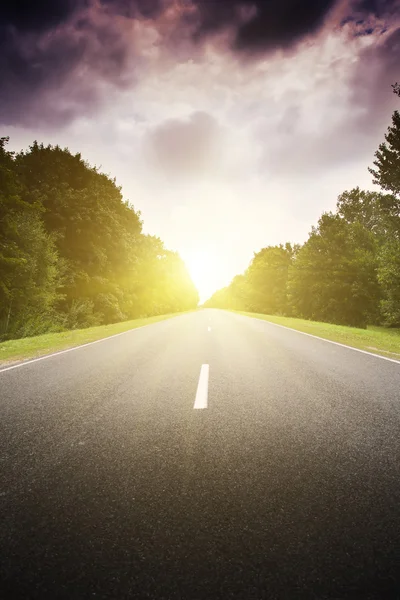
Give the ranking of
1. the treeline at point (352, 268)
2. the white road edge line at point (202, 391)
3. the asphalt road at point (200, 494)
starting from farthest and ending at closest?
the treeline at point (352, 268)
the white road edge line at point (202, 391)
the asphalt road at point (200, 494)

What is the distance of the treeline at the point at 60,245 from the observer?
14.4 m

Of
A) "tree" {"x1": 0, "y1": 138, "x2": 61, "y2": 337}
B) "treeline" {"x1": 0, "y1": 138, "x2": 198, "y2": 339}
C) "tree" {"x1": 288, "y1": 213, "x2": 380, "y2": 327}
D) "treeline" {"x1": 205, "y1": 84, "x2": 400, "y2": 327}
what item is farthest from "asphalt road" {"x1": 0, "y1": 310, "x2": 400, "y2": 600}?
"tree" {"x1": 288, "y1": 213, "x2": 380, "y2": 327}

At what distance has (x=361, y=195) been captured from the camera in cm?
4044

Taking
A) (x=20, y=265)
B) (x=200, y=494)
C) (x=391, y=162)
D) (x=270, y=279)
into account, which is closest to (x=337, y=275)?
(x=391, y=162)

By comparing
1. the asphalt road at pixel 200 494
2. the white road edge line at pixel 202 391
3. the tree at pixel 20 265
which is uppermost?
the tree at pixel 20 265

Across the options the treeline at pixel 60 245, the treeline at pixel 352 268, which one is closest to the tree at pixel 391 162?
the treeline at pixel 352 268

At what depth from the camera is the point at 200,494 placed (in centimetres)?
208

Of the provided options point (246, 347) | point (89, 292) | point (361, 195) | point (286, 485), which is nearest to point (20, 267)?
point (89, 292)

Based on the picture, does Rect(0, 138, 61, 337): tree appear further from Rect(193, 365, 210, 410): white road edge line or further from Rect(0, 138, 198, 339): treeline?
Rect(193, 365, 210, 410): white road edge line

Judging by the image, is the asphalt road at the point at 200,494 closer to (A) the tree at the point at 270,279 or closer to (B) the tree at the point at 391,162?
(B) the tree at the point at 391,162

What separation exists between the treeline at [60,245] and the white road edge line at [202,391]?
12.2 meters

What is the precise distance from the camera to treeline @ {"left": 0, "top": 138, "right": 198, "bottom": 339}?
47.4 ft

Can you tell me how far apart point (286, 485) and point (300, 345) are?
26.5 feet

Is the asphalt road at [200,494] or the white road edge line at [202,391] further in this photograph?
the white road edge line at [202,391]
